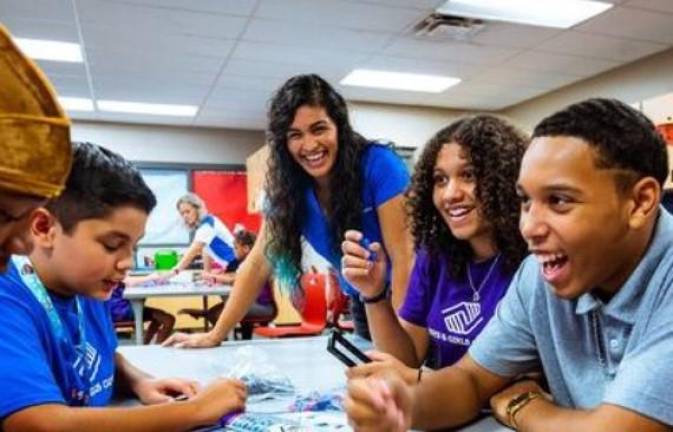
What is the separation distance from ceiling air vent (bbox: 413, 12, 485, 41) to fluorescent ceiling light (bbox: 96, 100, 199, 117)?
323cm

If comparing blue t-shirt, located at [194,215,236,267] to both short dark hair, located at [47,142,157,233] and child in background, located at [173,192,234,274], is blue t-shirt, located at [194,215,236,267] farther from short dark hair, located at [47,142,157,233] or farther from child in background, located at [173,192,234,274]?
short dark hair, located at [47,142,157,233]

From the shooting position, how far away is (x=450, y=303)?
1400 mm

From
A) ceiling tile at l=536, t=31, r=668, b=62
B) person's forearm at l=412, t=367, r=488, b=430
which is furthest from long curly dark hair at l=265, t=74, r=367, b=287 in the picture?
ceiling tile at l=536, t=31, r=668, b=62

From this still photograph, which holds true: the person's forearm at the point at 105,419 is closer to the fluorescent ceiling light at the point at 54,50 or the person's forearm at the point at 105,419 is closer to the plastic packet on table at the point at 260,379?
the plastic packet on table at the point at 260,379

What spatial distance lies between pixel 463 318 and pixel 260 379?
1.54 ft

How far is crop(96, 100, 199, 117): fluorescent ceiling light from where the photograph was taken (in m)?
6.59

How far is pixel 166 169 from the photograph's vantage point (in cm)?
784

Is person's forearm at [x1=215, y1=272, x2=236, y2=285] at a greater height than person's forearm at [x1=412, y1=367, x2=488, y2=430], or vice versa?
person's forearm at [x1=215, y1=272, x2=236, y2=285]

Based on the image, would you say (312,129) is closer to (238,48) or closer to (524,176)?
(524,176)

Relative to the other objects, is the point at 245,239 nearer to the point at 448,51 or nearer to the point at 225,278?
the point at 225,278

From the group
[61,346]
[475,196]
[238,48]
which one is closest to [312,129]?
[475,196]

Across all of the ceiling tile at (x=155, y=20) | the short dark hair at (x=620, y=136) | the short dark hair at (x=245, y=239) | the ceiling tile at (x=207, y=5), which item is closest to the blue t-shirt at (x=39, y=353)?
the short dark hair at (x=620, y=136)

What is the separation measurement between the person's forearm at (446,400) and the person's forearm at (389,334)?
0.96ft

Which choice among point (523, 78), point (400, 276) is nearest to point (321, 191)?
point (400, 276)
